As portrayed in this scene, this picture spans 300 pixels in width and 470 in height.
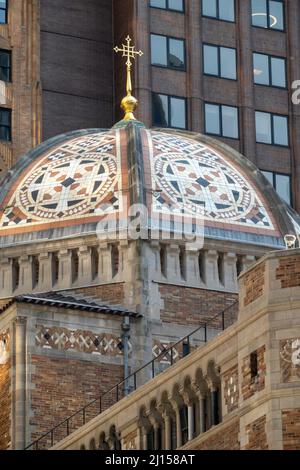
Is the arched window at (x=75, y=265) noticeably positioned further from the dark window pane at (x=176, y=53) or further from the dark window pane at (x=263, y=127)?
the dark window pane at (x=263, y=127)

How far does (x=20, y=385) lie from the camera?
5847 centimetres

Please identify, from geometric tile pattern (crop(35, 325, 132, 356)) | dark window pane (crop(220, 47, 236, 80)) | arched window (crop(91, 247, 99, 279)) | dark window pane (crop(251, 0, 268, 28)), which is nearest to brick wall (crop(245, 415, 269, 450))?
geometric tile pattern (crop(35, 325, 132, 356))

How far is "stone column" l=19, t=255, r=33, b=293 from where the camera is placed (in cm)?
6344

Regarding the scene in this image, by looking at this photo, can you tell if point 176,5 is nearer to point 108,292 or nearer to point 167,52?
point 167,52

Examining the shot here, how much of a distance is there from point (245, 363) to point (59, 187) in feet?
77.2

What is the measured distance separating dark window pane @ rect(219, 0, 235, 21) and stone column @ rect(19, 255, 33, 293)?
3293cm

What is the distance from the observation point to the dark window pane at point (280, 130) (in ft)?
310

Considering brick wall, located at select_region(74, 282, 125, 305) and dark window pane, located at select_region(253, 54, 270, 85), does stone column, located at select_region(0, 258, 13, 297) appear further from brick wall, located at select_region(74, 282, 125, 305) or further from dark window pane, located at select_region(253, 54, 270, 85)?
dark window pane, located at select_region(253, 54, 270, 85)

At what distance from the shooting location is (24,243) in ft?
209
